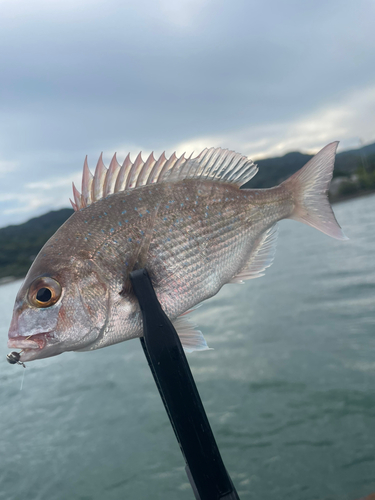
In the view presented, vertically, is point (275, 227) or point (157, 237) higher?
point (157, 237)

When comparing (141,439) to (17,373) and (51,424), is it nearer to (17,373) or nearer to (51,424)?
(51,424)

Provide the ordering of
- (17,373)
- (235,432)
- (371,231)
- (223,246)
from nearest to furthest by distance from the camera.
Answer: (223,246), (235,432), (17,373), (371,231)

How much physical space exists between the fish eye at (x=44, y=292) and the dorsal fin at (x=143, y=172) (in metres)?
0.32

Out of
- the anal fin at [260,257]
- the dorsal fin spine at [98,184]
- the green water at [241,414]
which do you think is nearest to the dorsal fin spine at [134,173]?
the dorsal fin spine at [98,184]

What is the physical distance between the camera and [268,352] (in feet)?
42.4

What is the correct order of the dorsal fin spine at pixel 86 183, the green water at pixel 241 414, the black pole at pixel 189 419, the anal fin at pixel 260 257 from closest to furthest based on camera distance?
the black pole at pixel 189 419, the dorsal fin spine at pixel 86 183, the anal fin at pixel 260 257, the green water at pixel 241 414

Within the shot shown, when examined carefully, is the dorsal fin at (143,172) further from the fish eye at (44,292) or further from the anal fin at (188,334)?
the anal fin at (188,334)

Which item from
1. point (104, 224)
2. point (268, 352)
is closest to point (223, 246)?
point (104, 224)

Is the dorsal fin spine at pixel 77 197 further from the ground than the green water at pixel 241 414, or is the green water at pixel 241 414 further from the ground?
the dorsal fin spine at pixel 77 197

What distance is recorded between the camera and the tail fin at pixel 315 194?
1685 mm

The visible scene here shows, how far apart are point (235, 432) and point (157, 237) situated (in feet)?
29.8

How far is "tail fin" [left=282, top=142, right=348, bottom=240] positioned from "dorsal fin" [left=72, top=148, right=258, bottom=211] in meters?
0.43

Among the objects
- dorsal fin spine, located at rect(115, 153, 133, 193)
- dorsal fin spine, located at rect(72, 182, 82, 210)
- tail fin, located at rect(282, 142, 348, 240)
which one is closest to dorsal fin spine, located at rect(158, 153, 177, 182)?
dorsal fin spine, located at rect(115, 153, 133, 193)

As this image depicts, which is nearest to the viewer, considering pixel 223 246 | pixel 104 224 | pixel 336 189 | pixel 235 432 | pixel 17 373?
pixel 104 224
